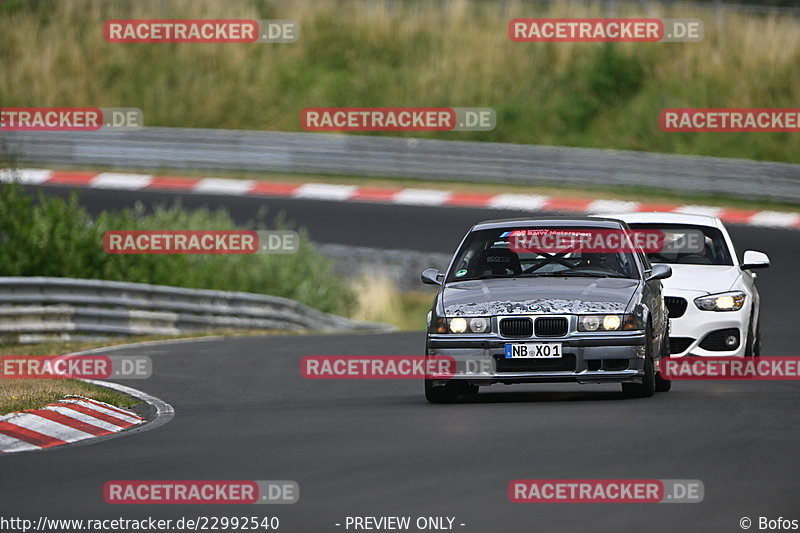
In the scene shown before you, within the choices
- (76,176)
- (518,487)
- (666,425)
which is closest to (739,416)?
(666,425)

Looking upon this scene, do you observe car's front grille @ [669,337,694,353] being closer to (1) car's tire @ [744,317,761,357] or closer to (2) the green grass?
(1) car's tire @ [744,317,761,357]

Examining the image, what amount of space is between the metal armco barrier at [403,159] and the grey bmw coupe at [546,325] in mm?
22671

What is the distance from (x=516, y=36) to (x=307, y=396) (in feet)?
106

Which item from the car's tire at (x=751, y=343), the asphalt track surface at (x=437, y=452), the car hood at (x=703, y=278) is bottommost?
the asphalt track surface at (x=437, y=452)

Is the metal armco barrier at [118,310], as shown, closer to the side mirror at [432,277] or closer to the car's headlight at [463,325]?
the side mirror at [432,277]

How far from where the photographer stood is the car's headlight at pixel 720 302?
14906 mm

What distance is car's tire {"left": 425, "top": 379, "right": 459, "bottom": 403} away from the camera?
12.5 meters

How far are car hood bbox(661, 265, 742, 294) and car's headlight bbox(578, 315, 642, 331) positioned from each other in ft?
10.4

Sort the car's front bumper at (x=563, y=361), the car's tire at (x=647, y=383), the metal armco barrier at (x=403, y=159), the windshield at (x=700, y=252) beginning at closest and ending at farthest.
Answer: the car's front bumper at (x=563, y=361), the car's tire at (x=647, y=383), the windshield at (x=700, y=252), the metal armco barrier at (x=403, y=159)

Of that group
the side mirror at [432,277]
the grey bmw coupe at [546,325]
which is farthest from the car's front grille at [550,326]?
the side mirror at [432,277]

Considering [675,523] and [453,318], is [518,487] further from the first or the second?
[453,318]

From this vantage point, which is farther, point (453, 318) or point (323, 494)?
point (453, 318)

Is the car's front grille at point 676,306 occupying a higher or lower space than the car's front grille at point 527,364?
higher

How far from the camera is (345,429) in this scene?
35.5ft
